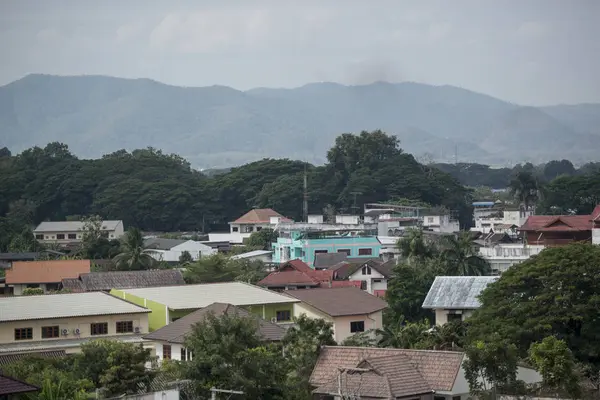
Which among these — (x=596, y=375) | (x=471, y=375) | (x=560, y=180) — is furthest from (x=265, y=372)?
(x=560, y=180)

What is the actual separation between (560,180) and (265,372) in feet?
257

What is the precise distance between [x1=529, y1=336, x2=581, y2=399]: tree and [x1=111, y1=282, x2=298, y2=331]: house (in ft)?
39.6

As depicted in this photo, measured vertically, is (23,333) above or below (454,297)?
below

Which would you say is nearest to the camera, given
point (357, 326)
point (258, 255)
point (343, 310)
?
point (343, 310)

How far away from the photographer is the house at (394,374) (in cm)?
2488

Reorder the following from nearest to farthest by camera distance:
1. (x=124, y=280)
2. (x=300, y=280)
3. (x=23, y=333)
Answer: (x=23, y=333) < (x=124, y=280) < (x=300, y=280)

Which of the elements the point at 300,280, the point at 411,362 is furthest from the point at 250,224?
the point at 411,362

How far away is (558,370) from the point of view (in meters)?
25.7

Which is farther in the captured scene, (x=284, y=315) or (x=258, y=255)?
(x=258, y=255)

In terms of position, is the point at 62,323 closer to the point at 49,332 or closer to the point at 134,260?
the point at 49,332

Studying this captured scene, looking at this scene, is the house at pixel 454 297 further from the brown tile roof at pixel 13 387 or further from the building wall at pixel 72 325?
the brown tile roof at pixel 13 387

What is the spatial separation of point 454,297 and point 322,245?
30.4 m

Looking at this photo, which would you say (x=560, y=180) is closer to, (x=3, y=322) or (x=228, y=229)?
(x=228, y=229)

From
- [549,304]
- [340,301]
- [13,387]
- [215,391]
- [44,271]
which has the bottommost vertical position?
[215,391]
